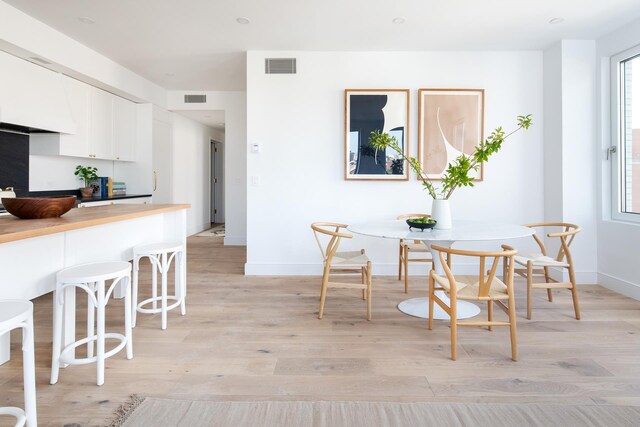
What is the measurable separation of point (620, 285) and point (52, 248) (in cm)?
471

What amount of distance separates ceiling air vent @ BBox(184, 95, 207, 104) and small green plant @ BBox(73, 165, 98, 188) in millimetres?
1887

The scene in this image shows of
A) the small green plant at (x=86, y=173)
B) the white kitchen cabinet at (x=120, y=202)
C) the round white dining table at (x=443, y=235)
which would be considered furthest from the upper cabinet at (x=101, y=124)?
the round white dining table at (x=443, y=235)

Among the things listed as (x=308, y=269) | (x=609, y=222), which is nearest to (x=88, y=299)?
(x=308, y=269)

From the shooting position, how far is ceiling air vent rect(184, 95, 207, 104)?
611cm

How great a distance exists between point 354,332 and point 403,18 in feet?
9.40

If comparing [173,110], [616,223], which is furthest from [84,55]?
[616,223]

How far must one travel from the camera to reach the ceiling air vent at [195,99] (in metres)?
6.11

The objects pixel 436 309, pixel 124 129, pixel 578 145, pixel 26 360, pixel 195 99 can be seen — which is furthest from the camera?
pixel 195 99

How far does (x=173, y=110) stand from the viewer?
20.3 ft

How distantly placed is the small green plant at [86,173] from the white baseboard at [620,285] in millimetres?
6390

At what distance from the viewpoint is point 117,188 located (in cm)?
541

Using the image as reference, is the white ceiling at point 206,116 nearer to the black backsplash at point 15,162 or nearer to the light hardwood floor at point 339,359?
the black backsplash at point 15,162

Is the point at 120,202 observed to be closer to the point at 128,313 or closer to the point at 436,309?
the point at 128,313

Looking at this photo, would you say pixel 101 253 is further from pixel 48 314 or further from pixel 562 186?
pixel 562 186
